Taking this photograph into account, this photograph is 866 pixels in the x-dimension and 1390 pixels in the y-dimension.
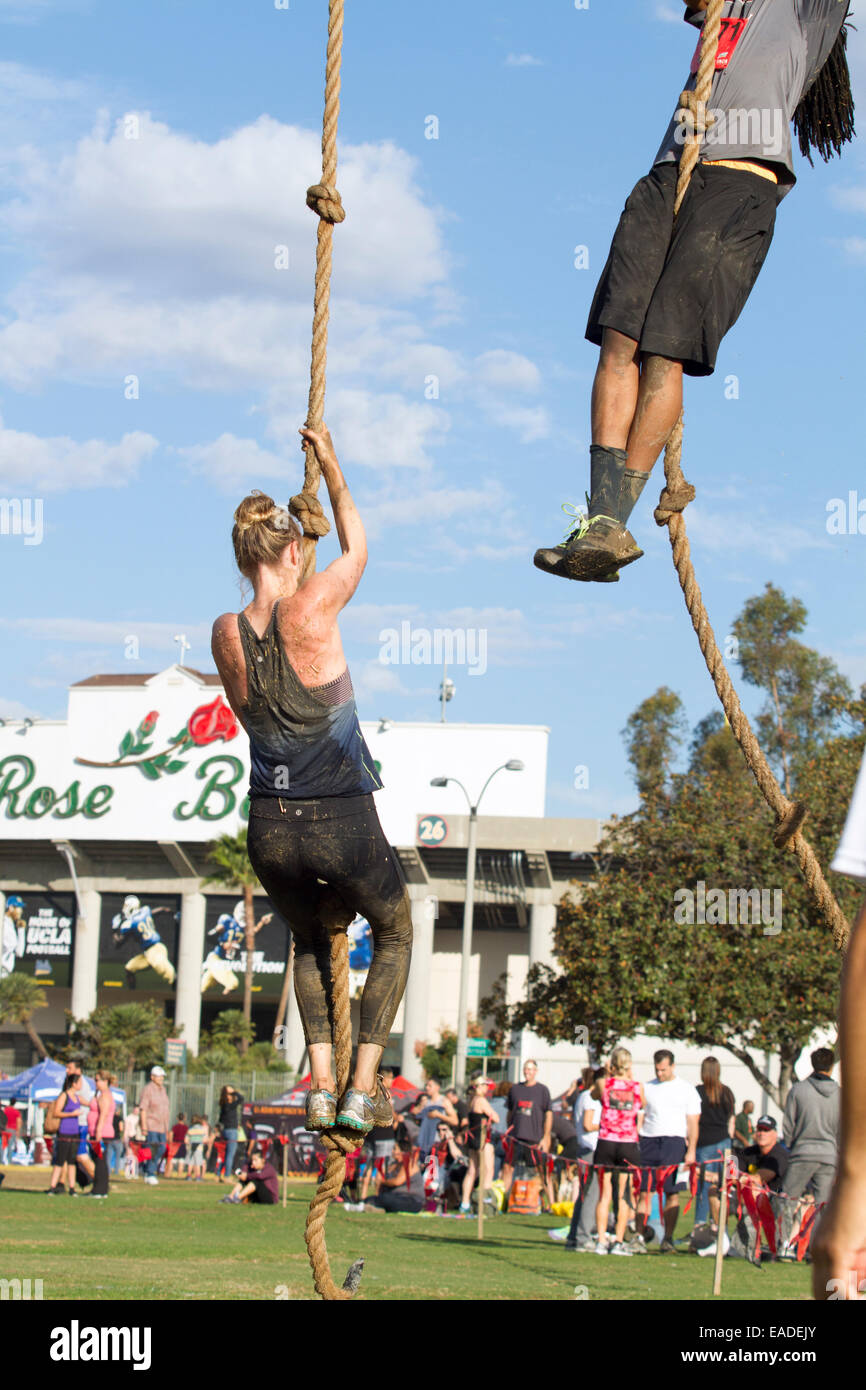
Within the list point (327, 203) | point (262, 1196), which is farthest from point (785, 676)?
point (327, 203)

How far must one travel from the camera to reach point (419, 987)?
51062 mm

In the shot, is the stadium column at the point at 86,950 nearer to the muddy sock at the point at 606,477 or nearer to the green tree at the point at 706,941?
the green tree at the point at 706,941

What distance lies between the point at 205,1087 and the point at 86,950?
19.7 m

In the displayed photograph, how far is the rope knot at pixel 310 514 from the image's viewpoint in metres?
4.41

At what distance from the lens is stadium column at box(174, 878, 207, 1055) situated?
5441 centimetres

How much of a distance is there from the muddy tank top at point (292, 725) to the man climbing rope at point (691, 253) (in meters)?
0.77

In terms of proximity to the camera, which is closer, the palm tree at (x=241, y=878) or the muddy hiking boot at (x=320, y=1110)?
the muddy hiking boot at (x=320, y=1110)

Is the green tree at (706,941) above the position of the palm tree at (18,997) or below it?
above

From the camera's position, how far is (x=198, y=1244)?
42.7 ft

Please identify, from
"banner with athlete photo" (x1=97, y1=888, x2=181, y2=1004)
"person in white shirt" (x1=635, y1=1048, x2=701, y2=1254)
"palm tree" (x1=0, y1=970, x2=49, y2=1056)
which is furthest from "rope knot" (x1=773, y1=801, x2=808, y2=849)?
"banner with athlete photo" (x1=97, y1=888, x2=181, y2=1004)

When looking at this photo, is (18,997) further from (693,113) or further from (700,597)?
(693,113)

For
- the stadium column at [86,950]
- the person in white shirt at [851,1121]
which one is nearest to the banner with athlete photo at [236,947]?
the stadium column at [86,950]

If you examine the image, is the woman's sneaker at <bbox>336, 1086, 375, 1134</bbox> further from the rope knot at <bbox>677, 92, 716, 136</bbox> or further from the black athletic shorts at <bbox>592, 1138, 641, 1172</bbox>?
the black athletic shorts at <bbox>592, 1138, 641, 1172</bbox>
